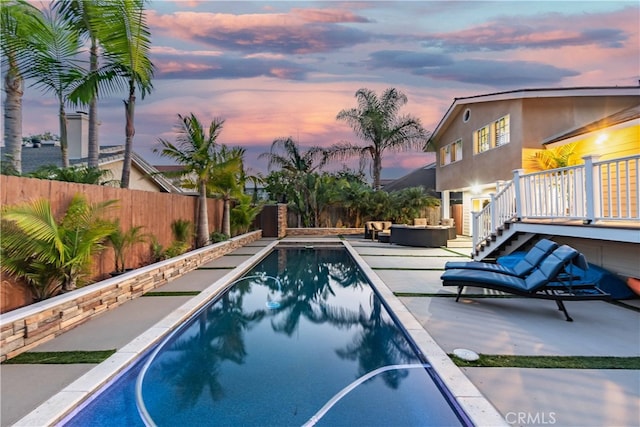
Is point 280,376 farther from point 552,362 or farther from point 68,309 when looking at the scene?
point 68,309

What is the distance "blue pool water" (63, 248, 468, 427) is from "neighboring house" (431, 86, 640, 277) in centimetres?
429

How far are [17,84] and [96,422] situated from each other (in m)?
8.29

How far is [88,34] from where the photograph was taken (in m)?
9.77

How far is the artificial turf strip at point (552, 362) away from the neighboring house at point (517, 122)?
7593 mm

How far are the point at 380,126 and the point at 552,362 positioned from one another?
2009 cm

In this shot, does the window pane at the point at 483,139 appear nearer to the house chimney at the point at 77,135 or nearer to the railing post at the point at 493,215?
the railing post at the point at 493,215

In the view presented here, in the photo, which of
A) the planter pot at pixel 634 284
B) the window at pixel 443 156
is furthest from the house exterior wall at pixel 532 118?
the planter pot at pixel 634 284

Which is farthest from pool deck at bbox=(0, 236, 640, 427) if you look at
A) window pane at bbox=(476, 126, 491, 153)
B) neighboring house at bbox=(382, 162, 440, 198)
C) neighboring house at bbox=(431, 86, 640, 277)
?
neighboring house at bbox=(382, 162, 440, 198)

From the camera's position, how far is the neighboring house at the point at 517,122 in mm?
11680

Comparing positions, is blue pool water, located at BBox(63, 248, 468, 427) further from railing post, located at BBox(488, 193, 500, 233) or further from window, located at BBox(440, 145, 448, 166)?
window, located at BBox(440, 145, 448, 166)

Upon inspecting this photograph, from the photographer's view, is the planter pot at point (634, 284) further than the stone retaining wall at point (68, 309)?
Yes

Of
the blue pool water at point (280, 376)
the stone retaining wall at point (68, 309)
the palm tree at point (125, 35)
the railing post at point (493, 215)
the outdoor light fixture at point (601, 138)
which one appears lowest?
the blue pool water at point (280, 376)

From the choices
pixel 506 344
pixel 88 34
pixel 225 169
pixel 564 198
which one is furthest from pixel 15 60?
pixel 564 198

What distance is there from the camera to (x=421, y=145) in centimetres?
2244
